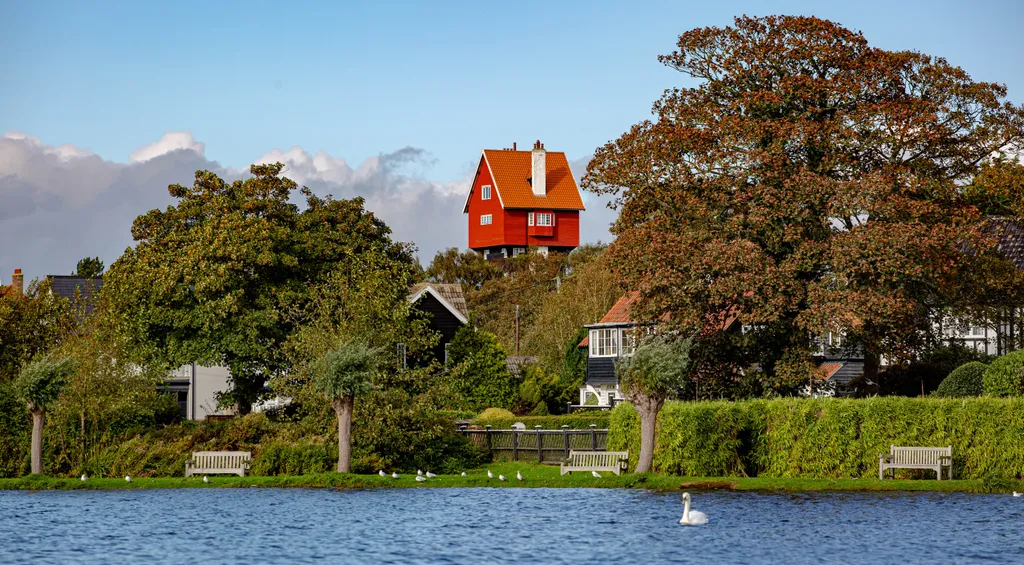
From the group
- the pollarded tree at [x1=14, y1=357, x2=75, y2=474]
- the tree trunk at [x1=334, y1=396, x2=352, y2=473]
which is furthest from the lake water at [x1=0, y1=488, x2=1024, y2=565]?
the pollarded tree at [x1=14, y1=357, x2=75, y2=474]

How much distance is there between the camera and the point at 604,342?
239 feet

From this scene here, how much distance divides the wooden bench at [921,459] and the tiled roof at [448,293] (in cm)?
3909

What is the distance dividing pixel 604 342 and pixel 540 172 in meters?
43.6

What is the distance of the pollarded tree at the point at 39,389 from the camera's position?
133ft

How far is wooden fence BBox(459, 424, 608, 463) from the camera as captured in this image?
4469cm

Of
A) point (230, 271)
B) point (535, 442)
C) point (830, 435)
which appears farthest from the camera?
point (230, 271)

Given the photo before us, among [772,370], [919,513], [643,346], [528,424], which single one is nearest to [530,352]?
[528,424]

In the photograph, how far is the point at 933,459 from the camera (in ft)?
116

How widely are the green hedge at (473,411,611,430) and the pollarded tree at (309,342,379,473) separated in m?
11.0

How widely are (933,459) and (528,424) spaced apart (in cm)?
1895

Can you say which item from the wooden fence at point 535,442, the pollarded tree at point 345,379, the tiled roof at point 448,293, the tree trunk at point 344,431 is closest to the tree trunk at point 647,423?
the wooden fence at point 535,442

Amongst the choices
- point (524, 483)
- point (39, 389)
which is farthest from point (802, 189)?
point (39, 389)

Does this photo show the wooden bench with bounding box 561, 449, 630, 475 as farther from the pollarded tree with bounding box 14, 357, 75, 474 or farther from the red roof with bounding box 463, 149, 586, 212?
the red roof with bounding box 463, 149, 586, 212

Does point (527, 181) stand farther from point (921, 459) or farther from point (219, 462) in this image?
point (921, 459)
